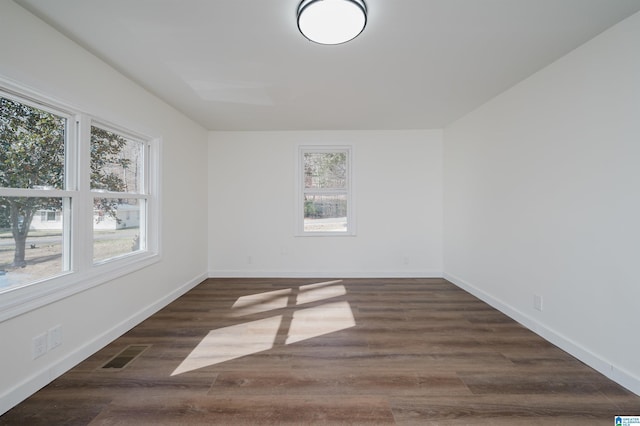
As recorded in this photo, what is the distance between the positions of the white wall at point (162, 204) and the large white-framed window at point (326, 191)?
68.9 inches

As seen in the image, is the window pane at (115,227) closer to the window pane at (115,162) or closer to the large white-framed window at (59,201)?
the large white-framed window at (59,201)

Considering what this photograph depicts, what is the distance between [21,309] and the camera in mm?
1617

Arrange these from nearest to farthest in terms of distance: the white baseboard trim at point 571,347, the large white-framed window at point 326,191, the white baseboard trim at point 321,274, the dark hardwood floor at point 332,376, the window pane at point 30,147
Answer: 1. the dark hardwood floor at point 332,376
2. the window pane at point 30,147
3. the white baseboard trim at point 571,347
4. the white baseboard trim at point 321,274
5. the large white-framed window at point 326,191

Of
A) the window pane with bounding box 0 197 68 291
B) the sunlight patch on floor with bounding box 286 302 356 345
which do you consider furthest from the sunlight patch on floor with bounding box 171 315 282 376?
the window pane with bounding box 0 197 68 291

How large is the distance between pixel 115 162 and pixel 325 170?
2.83 metres

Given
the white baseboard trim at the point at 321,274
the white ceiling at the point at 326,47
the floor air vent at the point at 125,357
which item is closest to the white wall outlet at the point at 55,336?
the floor air vent at the point at 125,357

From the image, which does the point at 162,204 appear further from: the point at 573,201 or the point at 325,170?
the point at 573,201

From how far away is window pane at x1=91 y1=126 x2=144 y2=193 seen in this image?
7.55 feet

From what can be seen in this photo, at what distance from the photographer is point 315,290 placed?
3.71m

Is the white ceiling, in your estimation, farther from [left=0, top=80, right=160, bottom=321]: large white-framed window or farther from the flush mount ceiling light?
[left=0, top=80, right=160, bottom=321]: large white-framed window

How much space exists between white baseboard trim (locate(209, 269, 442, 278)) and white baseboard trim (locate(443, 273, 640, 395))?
42.2 inches

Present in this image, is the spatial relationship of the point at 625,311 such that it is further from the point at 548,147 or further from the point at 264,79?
the point at 264,79

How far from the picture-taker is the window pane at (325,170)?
4480mm

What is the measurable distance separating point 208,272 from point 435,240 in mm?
3752
